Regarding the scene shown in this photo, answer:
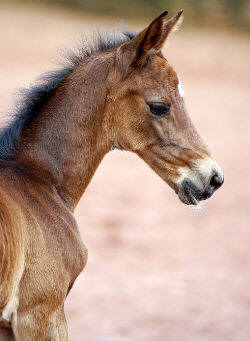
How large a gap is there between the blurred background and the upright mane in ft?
0.57

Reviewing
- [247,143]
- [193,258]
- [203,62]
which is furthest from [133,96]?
[203,62]

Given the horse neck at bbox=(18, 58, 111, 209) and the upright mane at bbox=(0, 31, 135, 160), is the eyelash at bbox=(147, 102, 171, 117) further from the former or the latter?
the upright mane at bbox=(0, 31, 135, 160)

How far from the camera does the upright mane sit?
4695 mm

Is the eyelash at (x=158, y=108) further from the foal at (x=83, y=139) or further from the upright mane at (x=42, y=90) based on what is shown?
the upright mane at (x=42, y=90)

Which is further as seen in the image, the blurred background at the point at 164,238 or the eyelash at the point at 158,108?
the blurred background at the point at 164,238

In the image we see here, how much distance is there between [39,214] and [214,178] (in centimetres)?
102

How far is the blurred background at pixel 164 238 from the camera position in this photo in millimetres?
7773

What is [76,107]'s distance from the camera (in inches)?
185

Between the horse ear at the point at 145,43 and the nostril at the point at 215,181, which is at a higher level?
the horse ear at the point at 145,43

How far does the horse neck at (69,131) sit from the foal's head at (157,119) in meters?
0.09

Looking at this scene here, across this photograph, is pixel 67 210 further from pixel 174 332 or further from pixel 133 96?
pixel 174 332

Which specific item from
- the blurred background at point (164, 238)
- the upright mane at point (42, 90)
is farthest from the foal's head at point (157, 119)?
the blurred background at point (164, 238)

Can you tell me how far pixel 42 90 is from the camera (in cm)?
479

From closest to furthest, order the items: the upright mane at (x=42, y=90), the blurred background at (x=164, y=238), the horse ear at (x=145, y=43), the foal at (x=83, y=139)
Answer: the foal at (x=83, y=139), the horse ear at (x=145, y=43), the upright mane at (x=42, y=90), the blurred background at (x=164, y=238)
